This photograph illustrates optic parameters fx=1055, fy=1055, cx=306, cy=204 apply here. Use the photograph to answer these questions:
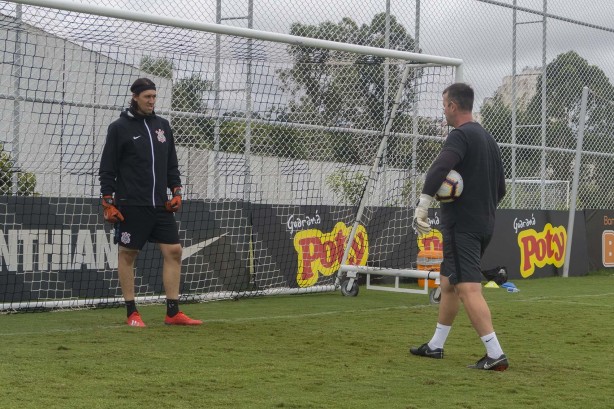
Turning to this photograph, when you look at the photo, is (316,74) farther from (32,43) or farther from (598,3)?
(598,3)

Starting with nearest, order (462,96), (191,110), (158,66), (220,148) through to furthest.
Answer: (462,96) < (158,66) < (191,110) < (220,148)

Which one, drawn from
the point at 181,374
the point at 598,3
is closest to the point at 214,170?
the point at 181,374

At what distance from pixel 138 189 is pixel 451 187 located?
296 centimetres

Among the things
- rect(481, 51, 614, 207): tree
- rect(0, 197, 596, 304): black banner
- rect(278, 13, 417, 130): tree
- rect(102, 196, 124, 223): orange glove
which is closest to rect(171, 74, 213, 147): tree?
rect(0, 197, 596, 304): black banner

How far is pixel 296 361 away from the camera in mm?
6977

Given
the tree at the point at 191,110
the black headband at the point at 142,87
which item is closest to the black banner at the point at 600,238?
the tree at the point at 191,110

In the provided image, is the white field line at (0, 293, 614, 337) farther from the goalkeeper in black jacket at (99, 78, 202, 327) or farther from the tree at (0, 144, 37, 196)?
the tree at (0, 144, 37, 196)

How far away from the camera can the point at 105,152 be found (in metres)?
8.79

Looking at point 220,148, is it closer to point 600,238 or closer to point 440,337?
point 440,337

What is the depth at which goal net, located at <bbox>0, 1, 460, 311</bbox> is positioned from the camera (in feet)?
34.1

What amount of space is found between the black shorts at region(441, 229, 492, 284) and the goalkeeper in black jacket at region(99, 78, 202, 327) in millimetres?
2714

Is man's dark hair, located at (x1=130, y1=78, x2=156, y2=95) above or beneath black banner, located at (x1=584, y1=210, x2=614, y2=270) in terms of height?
above

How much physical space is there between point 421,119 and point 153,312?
15.1 feet

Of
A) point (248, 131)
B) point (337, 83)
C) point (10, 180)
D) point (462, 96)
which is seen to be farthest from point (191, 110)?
point (462, 96)
